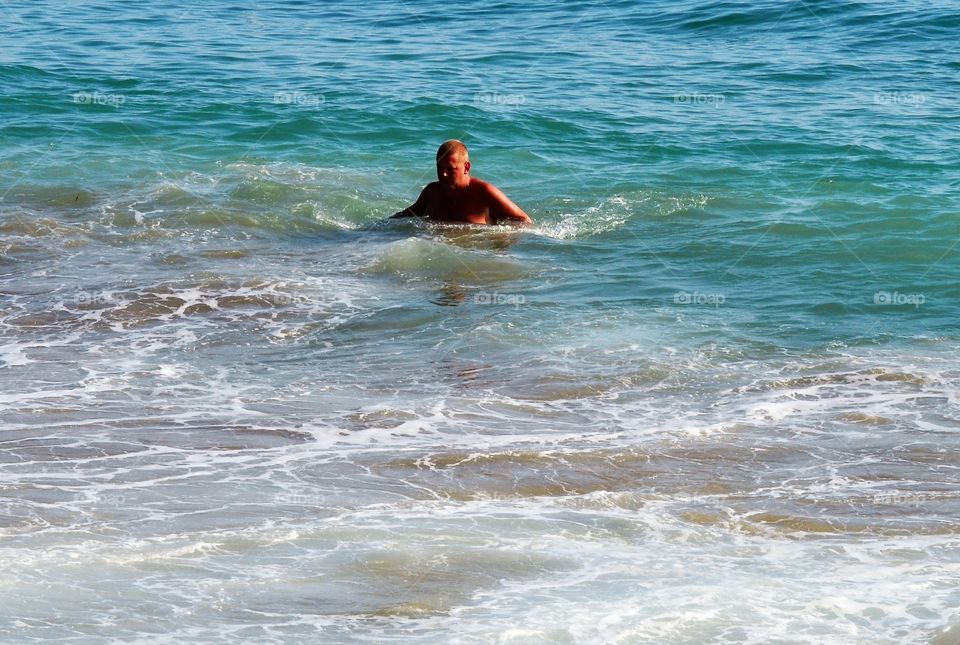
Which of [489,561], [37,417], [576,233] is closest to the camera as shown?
[489,561]

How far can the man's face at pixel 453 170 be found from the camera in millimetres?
9984

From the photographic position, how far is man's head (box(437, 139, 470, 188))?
32.8 ft

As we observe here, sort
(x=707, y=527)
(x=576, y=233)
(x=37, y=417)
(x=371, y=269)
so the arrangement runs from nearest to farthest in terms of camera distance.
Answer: (x=707, y=527) < (x=37, y=417) < (x=371, y=269) < (x=576, y=233)

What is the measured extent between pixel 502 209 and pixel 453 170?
580mm

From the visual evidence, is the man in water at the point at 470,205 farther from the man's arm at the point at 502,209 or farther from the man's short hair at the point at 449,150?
the man's short hair at the point at 449,150

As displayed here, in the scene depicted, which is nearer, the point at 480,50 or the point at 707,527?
the point at 707,527

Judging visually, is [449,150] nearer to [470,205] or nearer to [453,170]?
[453,170]

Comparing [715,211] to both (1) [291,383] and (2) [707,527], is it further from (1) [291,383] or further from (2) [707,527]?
(2) [707,527]

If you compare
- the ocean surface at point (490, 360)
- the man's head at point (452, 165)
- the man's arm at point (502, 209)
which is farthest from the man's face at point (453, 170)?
the ocean surface at point (490, 360)

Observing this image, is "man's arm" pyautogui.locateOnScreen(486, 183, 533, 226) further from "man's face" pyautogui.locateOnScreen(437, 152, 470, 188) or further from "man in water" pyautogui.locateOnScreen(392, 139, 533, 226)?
"man's face" pyautogui.locateOnScreen(437, 152, 470, 188)

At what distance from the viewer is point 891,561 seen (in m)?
4.89

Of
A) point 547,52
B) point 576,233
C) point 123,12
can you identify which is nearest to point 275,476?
point 576,233

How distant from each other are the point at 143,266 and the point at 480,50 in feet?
32.2

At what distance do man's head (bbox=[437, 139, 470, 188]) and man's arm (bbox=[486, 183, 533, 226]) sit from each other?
25 cm
